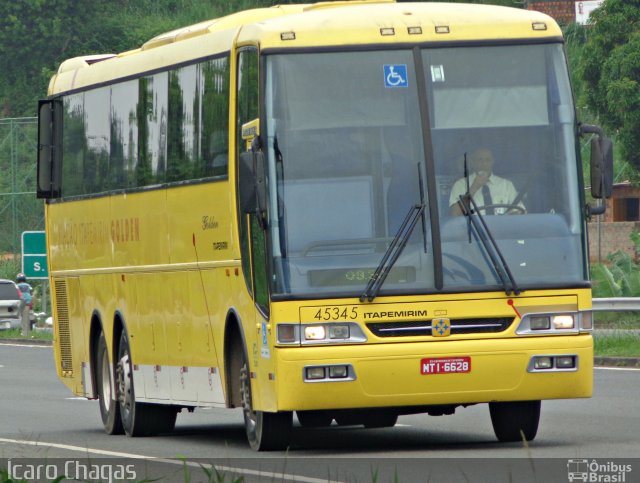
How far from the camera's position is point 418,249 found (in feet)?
45.8

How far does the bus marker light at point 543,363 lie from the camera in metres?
13.9

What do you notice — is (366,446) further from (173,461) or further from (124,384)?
(124,384)

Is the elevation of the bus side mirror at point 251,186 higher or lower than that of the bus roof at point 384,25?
lower

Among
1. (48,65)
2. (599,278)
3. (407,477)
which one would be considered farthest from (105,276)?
(48,65)

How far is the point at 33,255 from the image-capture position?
149 feet

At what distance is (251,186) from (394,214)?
1015mm

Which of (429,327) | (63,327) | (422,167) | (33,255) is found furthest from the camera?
(33,255)

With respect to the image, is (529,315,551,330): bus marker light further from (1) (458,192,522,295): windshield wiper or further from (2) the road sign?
(2) the road sign

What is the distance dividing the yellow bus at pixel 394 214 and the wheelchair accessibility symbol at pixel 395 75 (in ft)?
0.05

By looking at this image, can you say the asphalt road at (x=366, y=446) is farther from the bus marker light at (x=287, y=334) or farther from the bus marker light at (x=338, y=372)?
the bus marker light at (x=287, y=334)

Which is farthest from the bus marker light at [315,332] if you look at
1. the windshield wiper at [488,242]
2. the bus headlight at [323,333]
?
the windshield wiper at [488,242]

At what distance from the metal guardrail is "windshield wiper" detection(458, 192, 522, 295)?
17.6 meters

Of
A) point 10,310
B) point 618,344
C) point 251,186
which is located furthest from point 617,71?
point 251,186

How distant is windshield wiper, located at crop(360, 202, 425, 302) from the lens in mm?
13758
